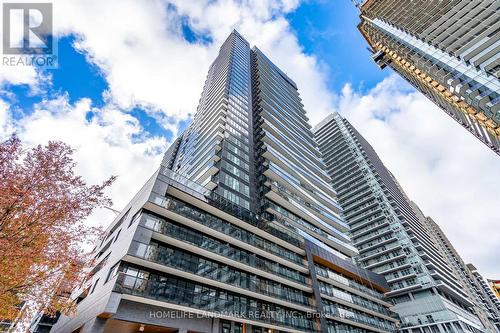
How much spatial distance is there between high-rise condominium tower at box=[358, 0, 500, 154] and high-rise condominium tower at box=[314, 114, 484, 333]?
33828 mm

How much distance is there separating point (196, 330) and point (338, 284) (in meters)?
25.6

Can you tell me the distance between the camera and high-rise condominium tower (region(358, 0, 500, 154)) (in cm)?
2892

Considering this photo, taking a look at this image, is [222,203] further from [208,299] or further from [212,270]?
[208,299]

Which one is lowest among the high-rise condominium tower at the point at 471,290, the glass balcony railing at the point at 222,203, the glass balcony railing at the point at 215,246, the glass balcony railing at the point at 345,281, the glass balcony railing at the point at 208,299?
the glass balcony railing at the point at 208,299

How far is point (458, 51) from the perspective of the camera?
33750mm

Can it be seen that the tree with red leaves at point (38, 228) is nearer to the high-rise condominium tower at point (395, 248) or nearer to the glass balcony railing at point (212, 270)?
the glass balcony railing at point (212, 270)

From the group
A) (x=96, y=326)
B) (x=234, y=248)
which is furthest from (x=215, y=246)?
(x=96, y=326)

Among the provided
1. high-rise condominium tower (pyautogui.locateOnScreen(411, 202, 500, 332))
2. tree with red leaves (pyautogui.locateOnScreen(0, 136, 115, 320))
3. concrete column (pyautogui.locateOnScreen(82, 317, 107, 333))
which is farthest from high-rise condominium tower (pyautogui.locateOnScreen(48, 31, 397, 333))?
high-rise condominium tower (pyautogui.locateOnScreen(411, 202, 500, 332))

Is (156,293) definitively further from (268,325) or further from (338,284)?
(338,284)

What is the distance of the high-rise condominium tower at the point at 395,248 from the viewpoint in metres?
51.7

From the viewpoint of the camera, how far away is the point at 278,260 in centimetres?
2959

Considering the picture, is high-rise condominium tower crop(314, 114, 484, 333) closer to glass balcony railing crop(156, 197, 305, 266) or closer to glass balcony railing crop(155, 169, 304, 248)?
glass balcony railing crop(156, 197, 305, 266)

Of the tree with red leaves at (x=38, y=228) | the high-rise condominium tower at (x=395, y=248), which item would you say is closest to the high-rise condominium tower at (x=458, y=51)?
the high-rise condominium tower at (x=395, y=248)

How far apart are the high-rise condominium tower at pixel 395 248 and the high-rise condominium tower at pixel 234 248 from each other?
51.8 ft
